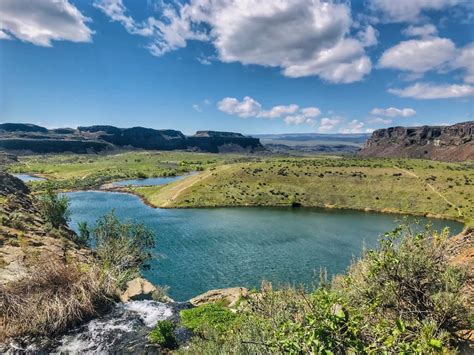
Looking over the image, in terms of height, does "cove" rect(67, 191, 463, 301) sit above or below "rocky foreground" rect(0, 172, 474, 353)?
below

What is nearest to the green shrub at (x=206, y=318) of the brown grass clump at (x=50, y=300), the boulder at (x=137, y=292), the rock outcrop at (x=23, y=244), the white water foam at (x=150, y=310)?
the white water foam at (x=150, y=310)

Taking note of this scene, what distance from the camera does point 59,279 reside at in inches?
913

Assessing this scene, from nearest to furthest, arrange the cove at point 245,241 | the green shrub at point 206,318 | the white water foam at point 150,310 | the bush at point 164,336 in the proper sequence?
1. the bush at point 164,336
2. the green shrub at point 206,318
3. the white water foam at point 150,310
4. the cove at point 245,241

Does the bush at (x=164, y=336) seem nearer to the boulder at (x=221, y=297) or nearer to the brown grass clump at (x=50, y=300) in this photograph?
the brown grass clump at (x=50, y=300)

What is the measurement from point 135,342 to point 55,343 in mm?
4547

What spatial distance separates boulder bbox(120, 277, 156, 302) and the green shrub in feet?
17.8

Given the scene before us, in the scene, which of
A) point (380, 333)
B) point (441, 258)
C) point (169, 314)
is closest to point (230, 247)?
point (169, 314)

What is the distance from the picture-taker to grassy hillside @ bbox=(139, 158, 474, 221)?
411 feet

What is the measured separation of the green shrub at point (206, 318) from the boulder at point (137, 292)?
5.44 meters

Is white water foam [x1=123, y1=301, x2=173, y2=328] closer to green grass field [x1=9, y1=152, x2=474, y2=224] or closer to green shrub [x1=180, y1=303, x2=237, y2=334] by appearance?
green shrub [x1=180, y1=303, x2=237, y2=334]

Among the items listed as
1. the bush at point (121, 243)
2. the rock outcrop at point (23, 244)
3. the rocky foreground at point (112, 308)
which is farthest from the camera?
the bush at point (121, 243)

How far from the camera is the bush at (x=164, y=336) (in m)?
22.4

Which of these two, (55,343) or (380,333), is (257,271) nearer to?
(55,343)

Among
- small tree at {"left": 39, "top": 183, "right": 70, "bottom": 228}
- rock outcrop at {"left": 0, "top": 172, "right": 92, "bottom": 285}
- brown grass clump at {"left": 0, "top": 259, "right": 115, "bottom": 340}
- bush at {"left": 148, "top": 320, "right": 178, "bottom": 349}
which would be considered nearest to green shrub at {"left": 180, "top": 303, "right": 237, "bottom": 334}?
bush at {"left": 148, "top": 320, "right": 178, "bottom": 349}
